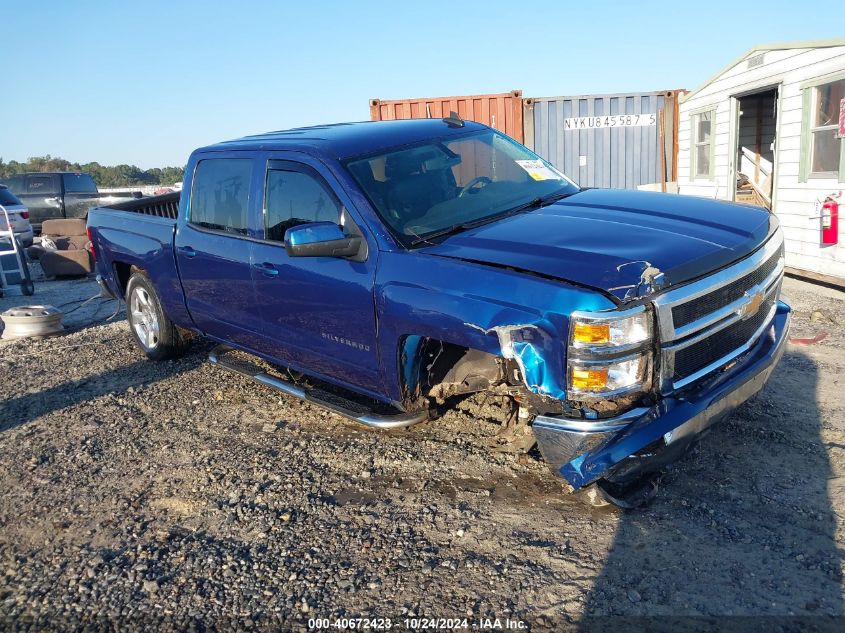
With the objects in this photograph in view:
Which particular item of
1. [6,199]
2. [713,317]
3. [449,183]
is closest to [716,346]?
[713,317]

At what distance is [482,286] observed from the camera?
3.00m

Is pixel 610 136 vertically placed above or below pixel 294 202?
above

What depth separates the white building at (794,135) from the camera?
793cm

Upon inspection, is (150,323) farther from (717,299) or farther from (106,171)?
(106,171)

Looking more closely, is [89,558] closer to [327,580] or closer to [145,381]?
[327,580]

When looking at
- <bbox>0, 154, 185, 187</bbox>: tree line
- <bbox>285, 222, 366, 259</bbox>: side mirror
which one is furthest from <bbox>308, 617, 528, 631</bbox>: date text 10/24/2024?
<bbox>0, 154, 185, 187</bbox>: tree line

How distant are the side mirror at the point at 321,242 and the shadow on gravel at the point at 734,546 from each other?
1.95 metres

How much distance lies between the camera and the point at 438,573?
2906 millimetres

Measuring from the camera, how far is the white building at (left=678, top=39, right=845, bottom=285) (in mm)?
A: 7934

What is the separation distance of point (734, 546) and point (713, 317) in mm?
1002

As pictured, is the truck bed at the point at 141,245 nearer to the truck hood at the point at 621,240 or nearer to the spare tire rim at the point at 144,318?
the spare tire rim at the point at 144,318

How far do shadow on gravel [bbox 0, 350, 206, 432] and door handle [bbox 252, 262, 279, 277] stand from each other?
7.22ft

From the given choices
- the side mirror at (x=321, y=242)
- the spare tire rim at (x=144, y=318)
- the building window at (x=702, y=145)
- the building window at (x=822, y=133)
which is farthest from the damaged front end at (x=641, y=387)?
the building window at (x=702, y=145)

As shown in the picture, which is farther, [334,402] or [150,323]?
[150,323]
